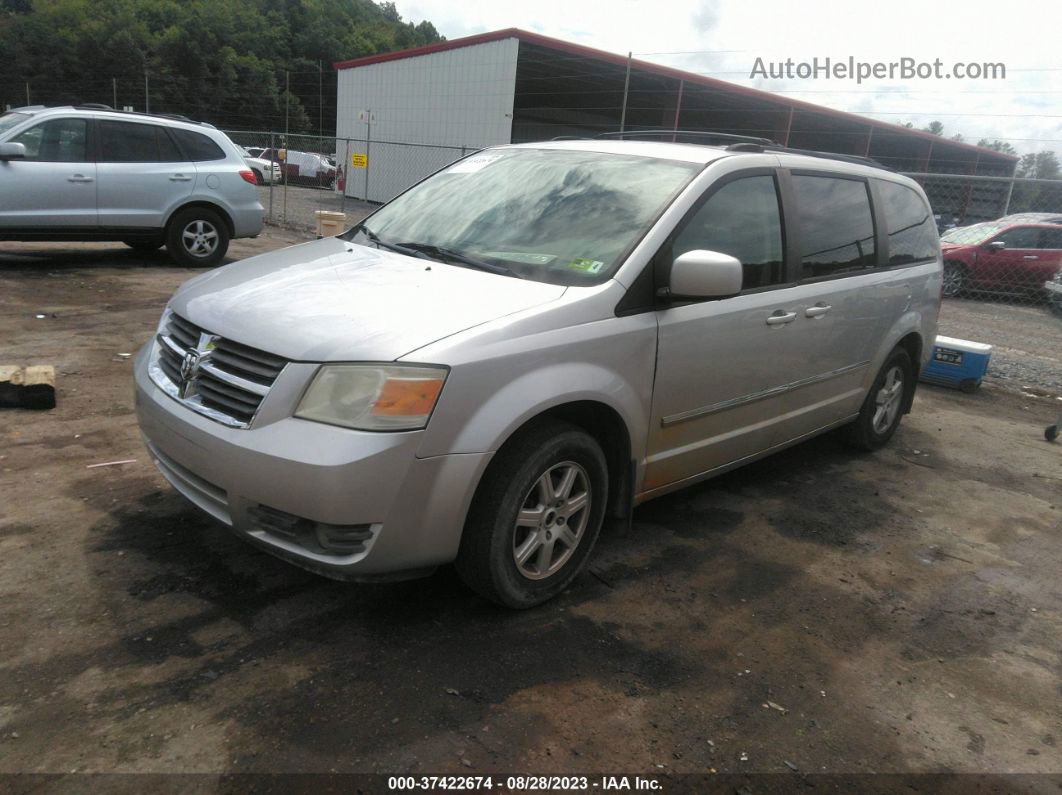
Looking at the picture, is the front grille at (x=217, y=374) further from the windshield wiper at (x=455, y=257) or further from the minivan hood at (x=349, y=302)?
the windshield wiper at (x=455, y=257)

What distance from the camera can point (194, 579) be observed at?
10.5 ft

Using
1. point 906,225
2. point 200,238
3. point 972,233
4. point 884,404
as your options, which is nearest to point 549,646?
point 884,404

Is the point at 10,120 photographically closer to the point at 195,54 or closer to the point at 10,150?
the point at 10,150

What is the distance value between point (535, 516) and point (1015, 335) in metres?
10.9

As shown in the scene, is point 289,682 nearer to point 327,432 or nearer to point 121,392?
point 327,432

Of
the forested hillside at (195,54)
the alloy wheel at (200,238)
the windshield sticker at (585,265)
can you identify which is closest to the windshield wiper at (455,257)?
the windshield sticker at (585,265)

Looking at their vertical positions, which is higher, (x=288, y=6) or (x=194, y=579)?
(x=288, y=6)

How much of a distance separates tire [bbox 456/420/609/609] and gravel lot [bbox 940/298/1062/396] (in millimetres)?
6566

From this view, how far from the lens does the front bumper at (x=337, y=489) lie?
2.59 metres

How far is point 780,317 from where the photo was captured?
4023 millimetres

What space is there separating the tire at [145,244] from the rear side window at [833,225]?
26.8ft

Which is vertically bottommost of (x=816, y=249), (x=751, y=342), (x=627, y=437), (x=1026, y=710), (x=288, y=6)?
(x=1026, y=710)

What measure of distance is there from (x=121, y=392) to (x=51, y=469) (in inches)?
53.8

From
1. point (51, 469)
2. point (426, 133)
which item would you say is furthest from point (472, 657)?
point (426, 133)
